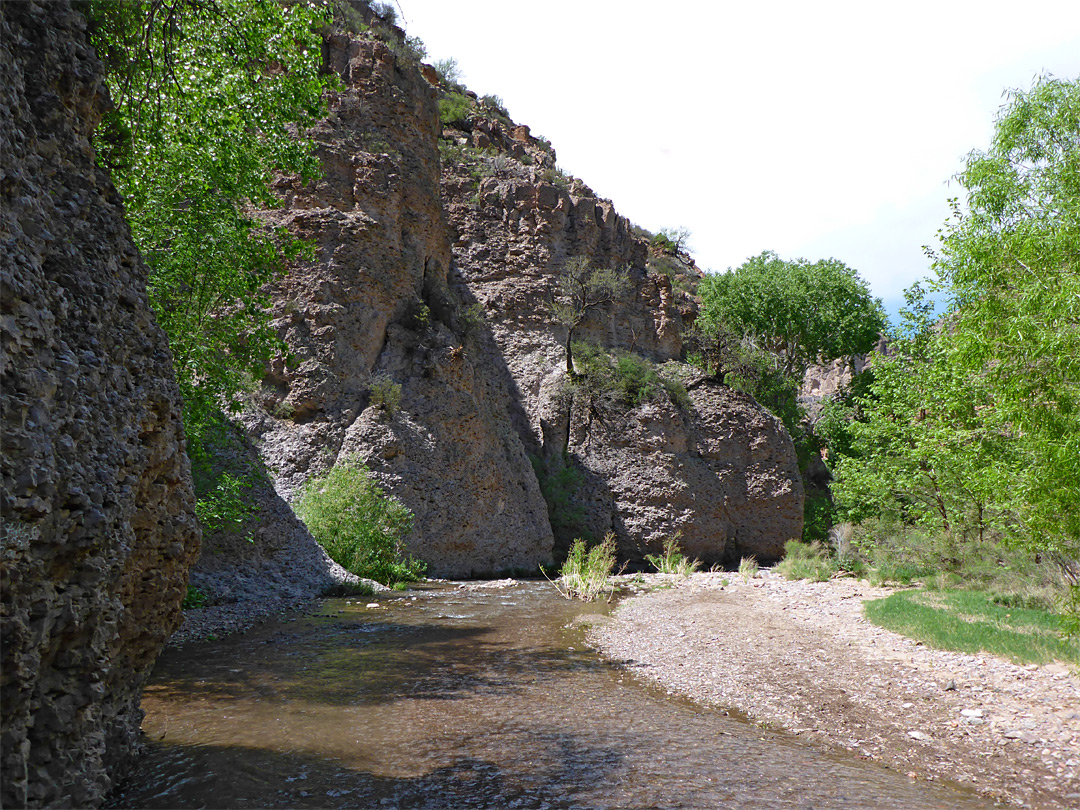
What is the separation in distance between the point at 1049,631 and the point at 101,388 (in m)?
12.9

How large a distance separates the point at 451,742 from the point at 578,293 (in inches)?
1011

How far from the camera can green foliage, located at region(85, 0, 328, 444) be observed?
9359 millimetres

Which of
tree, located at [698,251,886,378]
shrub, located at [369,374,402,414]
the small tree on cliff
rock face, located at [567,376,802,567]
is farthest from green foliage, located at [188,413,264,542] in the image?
tree, located at [698,251,886,378]

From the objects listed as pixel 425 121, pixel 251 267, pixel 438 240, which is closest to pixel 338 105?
pixel 425 121

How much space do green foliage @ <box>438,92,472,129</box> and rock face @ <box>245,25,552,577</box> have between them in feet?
34.9

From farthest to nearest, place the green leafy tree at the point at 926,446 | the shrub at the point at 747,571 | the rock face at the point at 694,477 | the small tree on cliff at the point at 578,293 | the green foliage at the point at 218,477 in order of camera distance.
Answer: the small tree on cliff at the point at 578,293, the rock face at the point at 694,477, the shrub at the point at 747,571, the green leafy tree at the point at 926,446, the green foliage at the point at 218,477

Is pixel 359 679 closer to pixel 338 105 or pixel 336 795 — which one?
pixel 336 795

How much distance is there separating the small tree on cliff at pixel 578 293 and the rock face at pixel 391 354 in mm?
5459

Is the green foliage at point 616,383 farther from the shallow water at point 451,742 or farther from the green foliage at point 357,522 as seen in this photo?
the shallow water at point 451,742

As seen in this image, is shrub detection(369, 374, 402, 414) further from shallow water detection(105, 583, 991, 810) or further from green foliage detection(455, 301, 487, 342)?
shallow water detection(105, 583, 991, 810)

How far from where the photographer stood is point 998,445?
15.5 meters

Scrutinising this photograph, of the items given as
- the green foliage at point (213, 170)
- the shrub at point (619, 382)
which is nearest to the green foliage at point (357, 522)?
the green foliage at point (213, 170)

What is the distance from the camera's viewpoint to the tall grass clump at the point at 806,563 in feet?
72.5

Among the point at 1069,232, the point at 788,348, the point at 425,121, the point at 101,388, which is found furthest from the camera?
the point at 788,348
